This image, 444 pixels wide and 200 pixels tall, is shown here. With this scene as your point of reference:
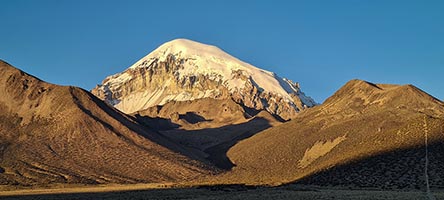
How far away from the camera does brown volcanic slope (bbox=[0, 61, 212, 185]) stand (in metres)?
118

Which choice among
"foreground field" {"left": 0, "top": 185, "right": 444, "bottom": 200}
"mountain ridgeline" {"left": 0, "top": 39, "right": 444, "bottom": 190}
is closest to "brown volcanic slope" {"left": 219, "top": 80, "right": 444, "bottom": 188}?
"mountain ridgeline" {"left": 0, "top": 39, "right": 444, "bottom": 190}

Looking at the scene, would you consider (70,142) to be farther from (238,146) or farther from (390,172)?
(390,172)

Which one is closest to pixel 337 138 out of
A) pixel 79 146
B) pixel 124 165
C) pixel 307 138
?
pixel 307 138

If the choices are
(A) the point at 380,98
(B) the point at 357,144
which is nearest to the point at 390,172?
(B) the point at 357,144

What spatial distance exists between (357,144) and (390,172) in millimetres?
22925

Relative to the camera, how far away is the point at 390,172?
3324 inches

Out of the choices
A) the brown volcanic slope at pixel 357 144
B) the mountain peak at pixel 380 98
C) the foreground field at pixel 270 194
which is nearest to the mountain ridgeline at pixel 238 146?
the brown volcanic slope at pixel 357 144

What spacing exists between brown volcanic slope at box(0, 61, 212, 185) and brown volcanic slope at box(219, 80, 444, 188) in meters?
17.3

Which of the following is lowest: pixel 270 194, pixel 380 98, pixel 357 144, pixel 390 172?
Result: pixel 270 194

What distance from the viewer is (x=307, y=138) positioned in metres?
130

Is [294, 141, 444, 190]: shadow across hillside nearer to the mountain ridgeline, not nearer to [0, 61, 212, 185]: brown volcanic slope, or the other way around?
the mountain ridgeline

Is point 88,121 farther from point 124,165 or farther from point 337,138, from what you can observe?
point 337,138

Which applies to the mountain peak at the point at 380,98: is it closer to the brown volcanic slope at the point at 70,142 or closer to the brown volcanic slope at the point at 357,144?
the brown volcanic slope at the point at 357,144

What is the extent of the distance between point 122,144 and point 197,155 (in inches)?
1046
